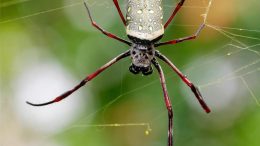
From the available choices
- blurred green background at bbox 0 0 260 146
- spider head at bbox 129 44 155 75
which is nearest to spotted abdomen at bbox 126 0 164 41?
spider head at bbox 129 44 155 75

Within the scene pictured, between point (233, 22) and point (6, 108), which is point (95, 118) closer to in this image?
→ point (6, 108)

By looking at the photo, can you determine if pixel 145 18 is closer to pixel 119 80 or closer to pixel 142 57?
pixel 142 57

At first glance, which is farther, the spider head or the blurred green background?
the blurred green background

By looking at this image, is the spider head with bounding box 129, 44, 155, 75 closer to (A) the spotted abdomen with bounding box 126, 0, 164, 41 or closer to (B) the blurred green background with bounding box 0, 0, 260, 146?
(A) the spotted abdomen with bounding box 126, 0, 164, 41

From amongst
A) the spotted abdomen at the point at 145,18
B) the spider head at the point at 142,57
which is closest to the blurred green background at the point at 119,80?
the spider head at the point at 142,57

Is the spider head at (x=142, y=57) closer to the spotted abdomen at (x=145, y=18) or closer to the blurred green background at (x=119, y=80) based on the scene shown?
the spotted abdomen at (x=145, y=18)
